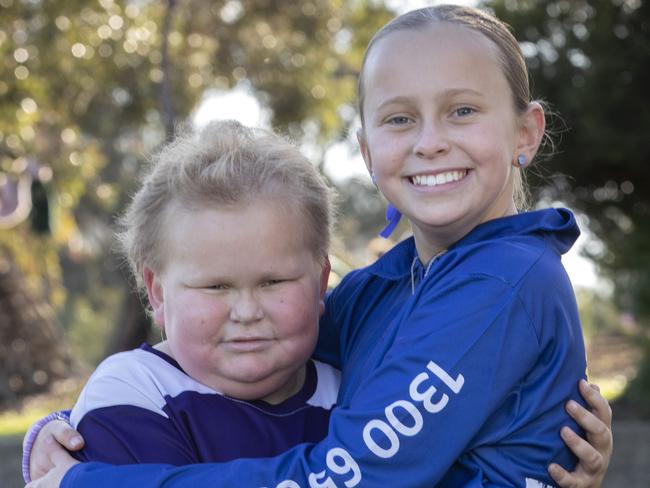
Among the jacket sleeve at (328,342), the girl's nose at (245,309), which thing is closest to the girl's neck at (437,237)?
the jacket sleeve at (328,342)

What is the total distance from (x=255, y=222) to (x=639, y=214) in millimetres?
8171

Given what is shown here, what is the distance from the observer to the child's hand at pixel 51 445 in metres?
2.18

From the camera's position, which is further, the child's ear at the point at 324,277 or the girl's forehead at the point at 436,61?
the child's ear at the point at 324,277

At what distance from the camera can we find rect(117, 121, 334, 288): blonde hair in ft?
7.38

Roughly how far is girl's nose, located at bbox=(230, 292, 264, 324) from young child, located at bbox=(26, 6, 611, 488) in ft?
0.89

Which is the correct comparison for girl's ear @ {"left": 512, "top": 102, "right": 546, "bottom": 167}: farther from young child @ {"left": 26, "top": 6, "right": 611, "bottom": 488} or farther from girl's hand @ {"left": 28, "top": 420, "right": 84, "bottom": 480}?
girl's hand @ {"left": 28, "top": 420, "right": 84, "bottom": 480}

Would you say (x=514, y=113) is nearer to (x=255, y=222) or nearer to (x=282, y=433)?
(x=255, y=222)

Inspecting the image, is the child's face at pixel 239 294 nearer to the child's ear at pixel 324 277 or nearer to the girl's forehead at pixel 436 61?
the child's ear at pixel 324 277

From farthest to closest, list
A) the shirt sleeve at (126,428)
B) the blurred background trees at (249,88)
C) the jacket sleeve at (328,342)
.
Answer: the blurred background trees at (249,88), the jacket sleeve at (328,342), the shirt sleeve at (126,428)

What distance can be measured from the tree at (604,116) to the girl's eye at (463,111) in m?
6.88

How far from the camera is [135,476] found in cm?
202

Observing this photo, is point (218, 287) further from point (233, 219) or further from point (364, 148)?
point (364, 148)

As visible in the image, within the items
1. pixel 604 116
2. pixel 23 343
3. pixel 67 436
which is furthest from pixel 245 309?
pixel 23 343

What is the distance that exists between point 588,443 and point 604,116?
282 inches
